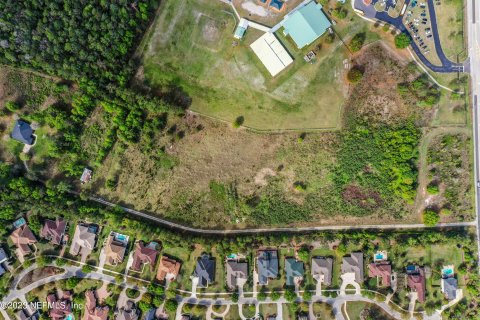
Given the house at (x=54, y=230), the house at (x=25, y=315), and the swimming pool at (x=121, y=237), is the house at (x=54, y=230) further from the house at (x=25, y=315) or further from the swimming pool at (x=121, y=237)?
the house at (x=25, y=315)

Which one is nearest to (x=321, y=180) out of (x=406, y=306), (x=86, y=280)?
(x=406, y=306)

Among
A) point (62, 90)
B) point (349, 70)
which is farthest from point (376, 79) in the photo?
point (62, 90)

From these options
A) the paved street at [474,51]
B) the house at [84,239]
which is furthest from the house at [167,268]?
the paved street at [474,51]

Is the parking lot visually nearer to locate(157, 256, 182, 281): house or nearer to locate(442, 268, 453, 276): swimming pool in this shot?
locate(442, 268, 453, 276): swimming pool

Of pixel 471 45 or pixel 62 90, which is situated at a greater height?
pixel 471 45

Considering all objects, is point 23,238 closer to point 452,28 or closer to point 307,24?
point 307,24

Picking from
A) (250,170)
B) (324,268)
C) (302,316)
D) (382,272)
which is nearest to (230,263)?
(302,316)

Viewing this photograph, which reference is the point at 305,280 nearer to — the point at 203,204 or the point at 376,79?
the point at 203,204

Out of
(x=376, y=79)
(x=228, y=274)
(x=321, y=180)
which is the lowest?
(x=228, y=274)
